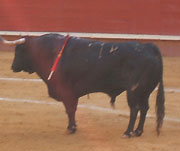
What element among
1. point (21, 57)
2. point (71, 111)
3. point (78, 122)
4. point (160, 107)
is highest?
point (21, 57)

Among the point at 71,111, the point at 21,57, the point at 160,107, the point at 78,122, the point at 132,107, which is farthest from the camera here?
the point at 78,122

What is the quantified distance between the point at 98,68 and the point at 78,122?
2.83 ft

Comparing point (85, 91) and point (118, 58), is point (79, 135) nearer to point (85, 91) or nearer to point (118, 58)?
point (85, 91)

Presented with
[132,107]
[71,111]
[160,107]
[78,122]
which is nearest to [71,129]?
[71,111]

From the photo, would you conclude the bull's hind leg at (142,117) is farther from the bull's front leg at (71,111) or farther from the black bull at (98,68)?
the bull's front leg at (71,111)

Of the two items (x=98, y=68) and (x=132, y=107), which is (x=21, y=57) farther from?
(x=132, y=107)

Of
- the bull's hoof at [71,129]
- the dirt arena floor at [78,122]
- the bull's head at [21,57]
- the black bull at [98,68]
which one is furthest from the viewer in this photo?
the bull's head at [21,57]

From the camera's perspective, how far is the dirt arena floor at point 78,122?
15.8ft

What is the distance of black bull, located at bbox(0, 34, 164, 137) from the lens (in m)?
5.05

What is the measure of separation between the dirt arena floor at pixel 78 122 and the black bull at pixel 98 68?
20 centimetres

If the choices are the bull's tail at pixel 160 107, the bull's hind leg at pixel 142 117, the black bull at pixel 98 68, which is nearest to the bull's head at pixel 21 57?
the black bull at pixel 98 68

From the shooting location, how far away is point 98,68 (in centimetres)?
518

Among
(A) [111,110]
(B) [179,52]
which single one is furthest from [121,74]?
(B) [179,52]

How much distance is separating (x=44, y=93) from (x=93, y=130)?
2.02 m
